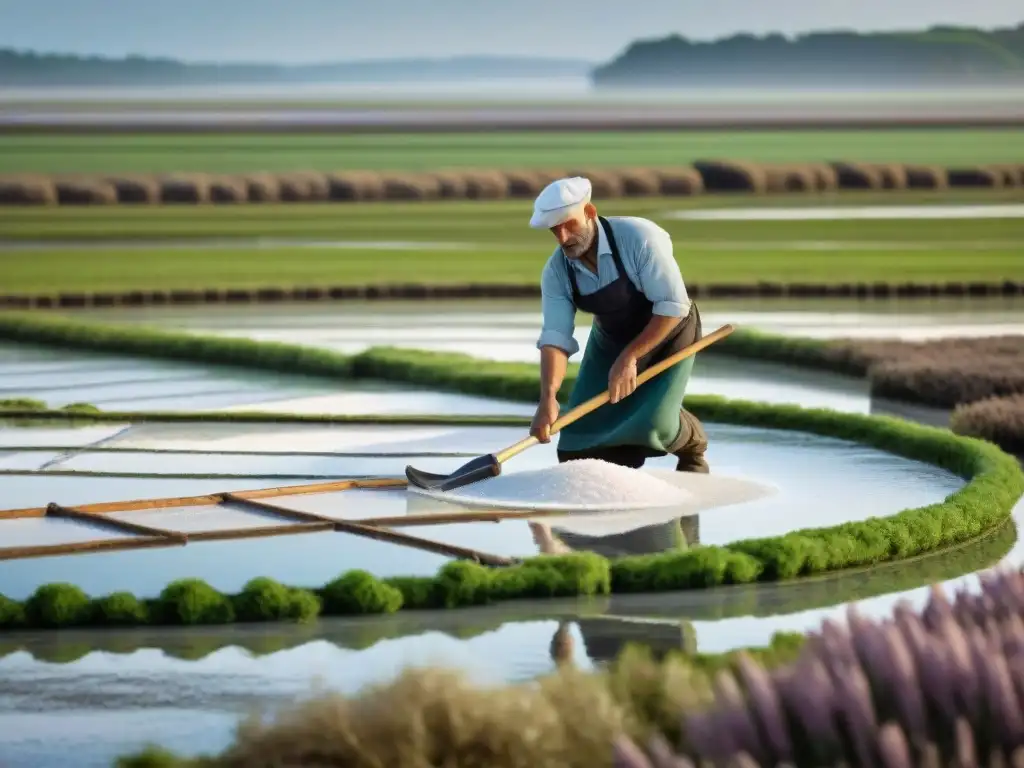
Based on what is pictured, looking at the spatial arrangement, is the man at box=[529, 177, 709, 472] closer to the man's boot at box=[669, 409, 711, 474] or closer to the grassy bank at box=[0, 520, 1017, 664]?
the man's boot at box=[669, 409, 711, 474]

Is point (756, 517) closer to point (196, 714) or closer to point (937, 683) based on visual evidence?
point (196, 714)

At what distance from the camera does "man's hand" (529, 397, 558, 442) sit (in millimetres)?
11102

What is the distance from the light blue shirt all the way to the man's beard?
0.04 meters

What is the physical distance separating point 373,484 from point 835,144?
379 ft

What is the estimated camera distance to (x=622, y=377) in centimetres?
1120

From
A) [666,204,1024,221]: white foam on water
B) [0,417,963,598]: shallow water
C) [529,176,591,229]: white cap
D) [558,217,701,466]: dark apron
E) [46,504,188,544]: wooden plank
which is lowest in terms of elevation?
[666,204,1024,221]: white foam on water

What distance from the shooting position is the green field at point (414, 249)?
1398 inches

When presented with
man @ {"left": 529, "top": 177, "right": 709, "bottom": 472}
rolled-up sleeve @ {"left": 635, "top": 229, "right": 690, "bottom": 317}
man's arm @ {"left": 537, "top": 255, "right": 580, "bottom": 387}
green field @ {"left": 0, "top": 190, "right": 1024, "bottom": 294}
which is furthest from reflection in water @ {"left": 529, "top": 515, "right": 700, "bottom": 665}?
green field @ {"left": 0, "top": 190, "right": 1024, "bottom": 294}

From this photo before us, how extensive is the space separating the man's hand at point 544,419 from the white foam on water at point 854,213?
146 feet

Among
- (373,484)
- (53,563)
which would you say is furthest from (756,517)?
(53,563)

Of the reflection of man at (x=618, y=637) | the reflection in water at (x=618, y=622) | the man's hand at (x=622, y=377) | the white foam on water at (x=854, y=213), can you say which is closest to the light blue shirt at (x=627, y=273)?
the man's hand at (x=622, y=377)

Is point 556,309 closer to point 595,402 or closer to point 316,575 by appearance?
point 595,402

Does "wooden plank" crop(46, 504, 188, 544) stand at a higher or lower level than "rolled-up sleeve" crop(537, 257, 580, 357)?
lower

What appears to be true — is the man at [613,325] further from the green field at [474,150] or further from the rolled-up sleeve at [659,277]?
the green field at [474,150]
